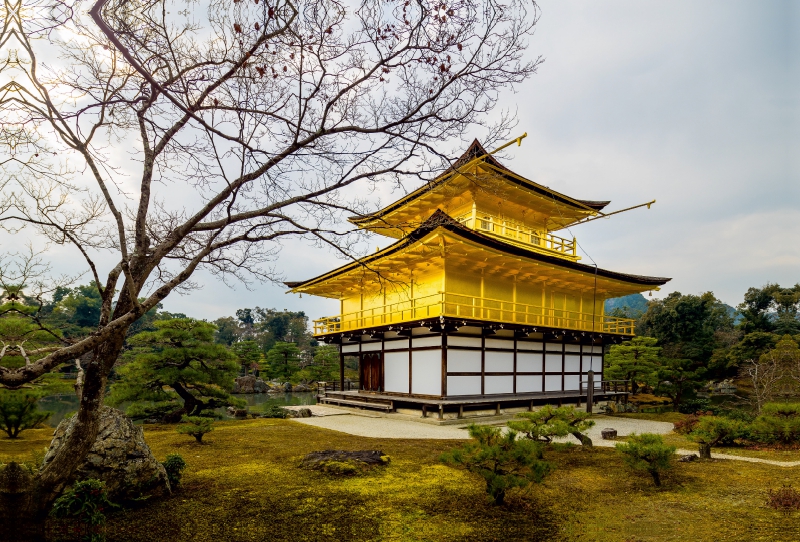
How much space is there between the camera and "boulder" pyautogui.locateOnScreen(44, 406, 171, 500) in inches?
214

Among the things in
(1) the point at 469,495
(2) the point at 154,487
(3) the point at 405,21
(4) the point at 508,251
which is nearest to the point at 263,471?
(2) the point at 154,487

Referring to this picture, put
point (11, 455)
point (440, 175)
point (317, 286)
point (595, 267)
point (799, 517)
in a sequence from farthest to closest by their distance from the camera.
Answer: point (317, 286) → point (595, 267) → point (11, 455) → point (440, 175) → point (799, 517)

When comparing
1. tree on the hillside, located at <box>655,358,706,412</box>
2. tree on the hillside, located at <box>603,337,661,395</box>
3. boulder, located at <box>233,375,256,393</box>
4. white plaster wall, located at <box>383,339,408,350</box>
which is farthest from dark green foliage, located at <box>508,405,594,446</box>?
boulder, located at <box>233,375,256,393</box>

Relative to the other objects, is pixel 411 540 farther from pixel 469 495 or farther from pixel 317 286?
pixel 317 286

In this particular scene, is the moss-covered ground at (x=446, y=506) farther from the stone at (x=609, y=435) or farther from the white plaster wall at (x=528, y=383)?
the white plaster wall at (x=528, y=383)

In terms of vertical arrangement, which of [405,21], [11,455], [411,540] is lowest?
[11,455]

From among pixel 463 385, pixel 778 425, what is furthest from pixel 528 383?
pixel 778 425

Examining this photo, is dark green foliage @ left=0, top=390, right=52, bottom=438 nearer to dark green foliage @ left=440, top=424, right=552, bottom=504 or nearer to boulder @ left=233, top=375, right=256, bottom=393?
dark green foliage @ left=440, top=424, right=552, bottom=504

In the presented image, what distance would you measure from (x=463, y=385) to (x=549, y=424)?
24.5 feet

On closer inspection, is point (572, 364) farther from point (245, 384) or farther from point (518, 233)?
point (245, 384)

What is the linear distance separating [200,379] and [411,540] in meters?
12.5

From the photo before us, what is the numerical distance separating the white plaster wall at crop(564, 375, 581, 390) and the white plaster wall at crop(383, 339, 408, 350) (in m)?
7.65

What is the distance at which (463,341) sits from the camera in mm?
15984

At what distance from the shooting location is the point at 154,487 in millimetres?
5863
